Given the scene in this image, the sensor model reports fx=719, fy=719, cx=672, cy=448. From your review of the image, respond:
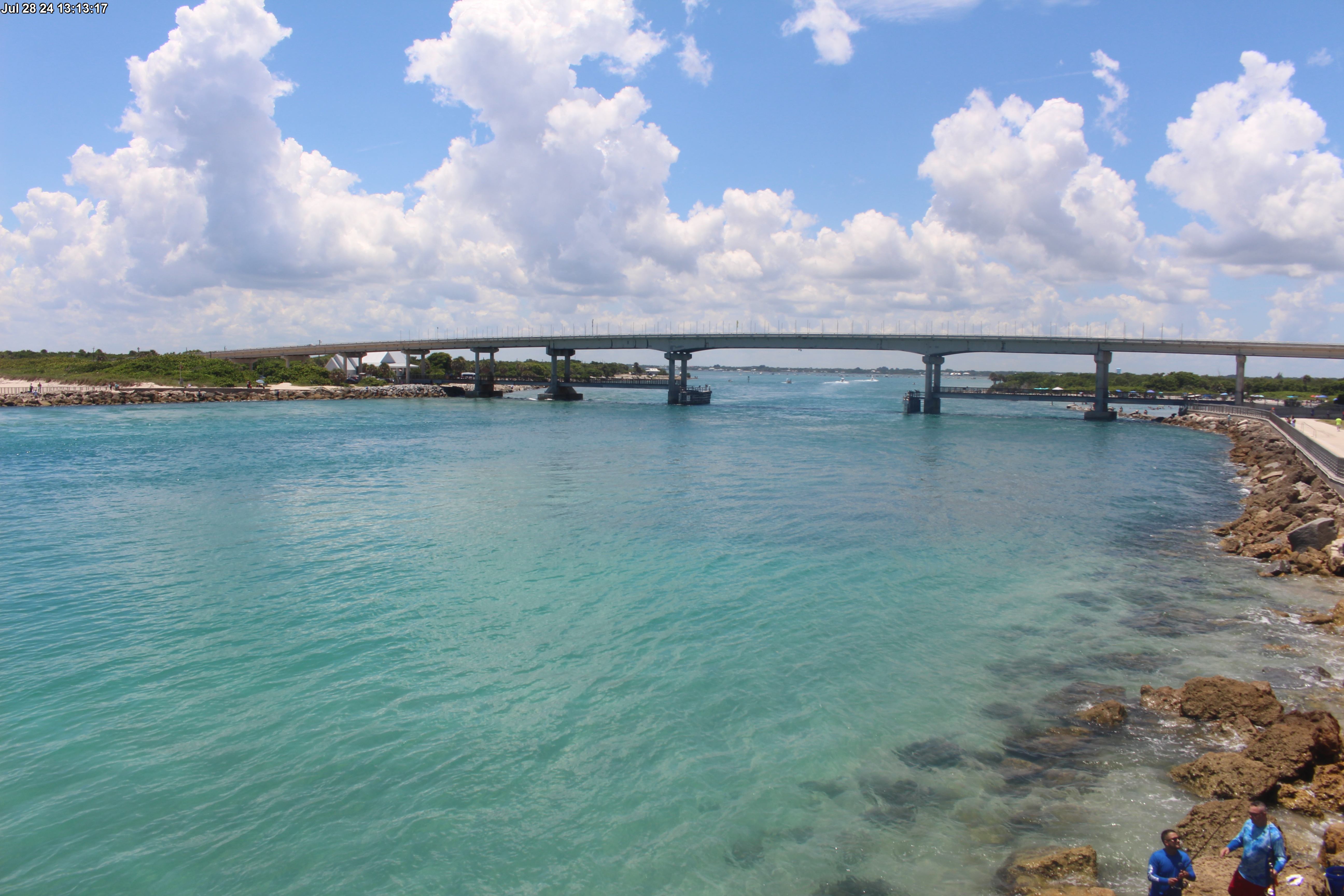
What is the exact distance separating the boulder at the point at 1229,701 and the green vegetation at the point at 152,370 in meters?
150

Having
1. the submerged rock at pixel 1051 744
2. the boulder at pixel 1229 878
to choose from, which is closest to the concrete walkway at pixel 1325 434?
the submerged rock at pixel 1051 744

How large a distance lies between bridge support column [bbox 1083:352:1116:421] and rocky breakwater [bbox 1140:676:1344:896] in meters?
98.2

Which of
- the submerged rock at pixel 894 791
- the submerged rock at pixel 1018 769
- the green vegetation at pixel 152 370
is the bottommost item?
the submerged rock at pixel 894 791

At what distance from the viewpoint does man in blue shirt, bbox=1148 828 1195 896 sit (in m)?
7.78

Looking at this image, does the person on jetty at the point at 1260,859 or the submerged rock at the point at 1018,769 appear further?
the submerged rock at the point at 1018,769

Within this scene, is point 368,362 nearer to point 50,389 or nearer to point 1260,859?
point 50,389

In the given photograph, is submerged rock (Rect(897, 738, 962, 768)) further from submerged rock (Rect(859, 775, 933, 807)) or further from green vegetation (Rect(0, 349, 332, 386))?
green vegetation (Rect(0, 349, 332, 386))

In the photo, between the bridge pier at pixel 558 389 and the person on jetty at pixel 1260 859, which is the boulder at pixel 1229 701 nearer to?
the person on jetty at pixel 1260 859

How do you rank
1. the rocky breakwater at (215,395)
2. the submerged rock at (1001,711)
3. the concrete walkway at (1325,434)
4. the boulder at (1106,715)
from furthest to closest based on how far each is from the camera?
1. the rocky breakwater at (215,395)
2. the concrete walkway at (1325,434)
3. the submerged rock at (1001,711)
4. the boulder at (1106,715)

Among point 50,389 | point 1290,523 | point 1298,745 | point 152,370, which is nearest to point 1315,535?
point 1290,523

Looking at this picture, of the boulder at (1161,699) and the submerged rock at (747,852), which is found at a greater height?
the boulder at (1161,699)

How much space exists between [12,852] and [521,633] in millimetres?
9183

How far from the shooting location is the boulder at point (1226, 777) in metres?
10.3

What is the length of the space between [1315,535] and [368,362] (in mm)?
190034
